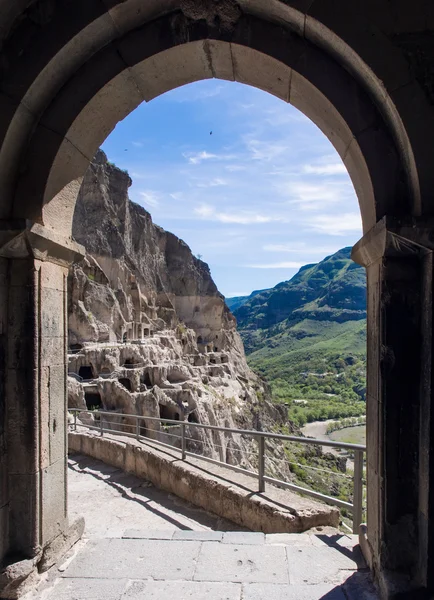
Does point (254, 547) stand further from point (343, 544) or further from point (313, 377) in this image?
point (313, 377)

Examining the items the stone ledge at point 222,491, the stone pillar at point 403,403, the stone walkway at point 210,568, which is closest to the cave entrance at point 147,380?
the stone ledge at point 222,491

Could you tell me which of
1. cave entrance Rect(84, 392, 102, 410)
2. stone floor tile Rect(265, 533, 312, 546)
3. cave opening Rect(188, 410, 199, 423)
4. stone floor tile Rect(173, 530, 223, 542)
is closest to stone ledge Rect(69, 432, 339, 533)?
stone floor tile Rect(265, 533, 312, 546)

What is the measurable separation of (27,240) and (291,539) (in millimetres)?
3148

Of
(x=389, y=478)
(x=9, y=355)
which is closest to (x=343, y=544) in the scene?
(x=389, y=478)

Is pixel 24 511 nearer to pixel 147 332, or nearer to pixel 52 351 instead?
pixel 52 351

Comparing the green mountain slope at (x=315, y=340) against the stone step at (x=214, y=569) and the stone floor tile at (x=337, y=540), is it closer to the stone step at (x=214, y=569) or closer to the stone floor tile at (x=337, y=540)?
the stone floor tile at (x=337, y=540)

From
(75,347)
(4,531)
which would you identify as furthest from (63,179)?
(75,347)

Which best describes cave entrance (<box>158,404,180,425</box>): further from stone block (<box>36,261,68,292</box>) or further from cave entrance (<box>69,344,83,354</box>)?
stone block (<box>36,261,68,292</box>)

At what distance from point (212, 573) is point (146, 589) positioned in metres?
0.47

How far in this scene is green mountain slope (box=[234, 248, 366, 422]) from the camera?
291 feet

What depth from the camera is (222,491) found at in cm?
471

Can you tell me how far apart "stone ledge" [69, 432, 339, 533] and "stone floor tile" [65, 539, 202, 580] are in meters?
1.13

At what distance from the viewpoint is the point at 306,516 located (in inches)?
155

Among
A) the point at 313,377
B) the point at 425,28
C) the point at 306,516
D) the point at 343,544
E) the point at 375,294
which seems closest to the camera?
the point at 425,28
